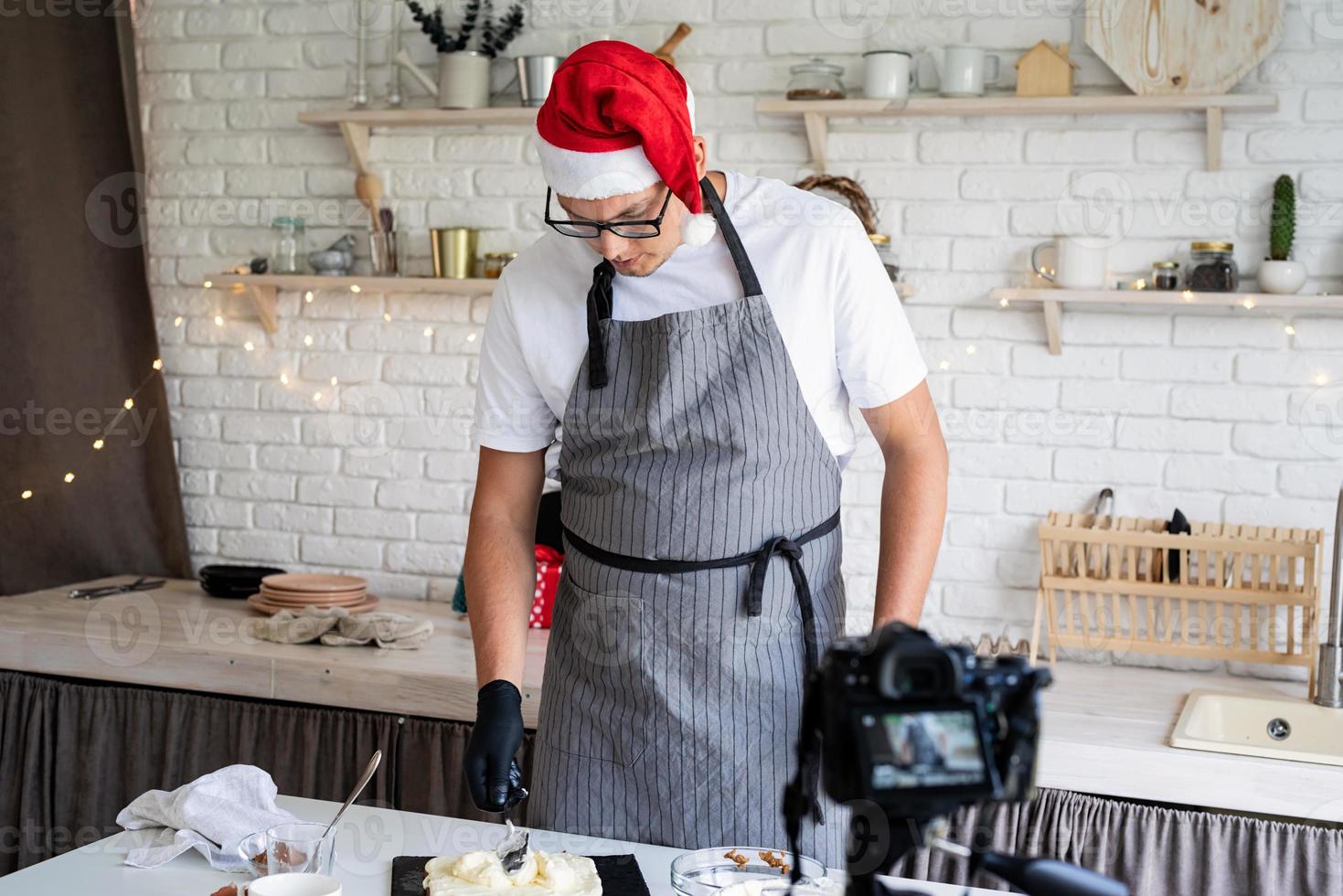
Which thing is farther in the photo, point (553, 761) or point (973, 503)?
point (973, 503)

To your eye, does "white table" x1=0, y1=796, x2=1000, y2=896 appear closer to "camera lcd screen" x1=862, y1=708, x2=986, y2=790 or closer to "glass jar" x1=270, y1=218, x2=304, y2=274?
"camera lcd screen" x1=862, y1=708, x2=986, y2=790

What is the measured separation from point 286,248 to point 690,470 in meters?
1.95

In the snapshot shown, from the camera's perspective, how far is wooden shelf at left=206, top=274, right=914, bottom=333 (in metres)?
3.08

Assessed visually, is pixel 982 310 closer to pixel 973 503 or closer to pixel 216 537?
pixel 973 503

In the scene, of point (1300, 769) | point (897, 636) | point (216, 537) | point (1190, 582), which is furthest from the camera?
point (216, 537)

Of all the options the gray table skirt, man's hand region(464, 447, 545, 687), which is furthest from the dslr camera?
the gray table skirt

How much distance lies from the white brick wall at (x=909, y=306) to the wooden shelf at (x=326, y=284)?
43mm

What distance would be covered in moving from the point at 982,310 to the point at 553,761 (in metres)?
1.58

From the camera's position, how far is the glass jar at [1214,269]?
2.65m

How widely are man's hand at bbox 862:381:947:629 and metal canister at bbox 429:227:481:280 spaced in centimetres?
159


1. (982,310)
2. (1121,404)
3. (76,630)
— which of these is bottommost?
(76,630)

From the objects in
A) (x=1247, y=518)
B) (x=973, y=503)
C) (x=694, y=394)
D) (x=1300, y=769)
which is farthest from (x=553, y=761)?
(x=1247, y=518)

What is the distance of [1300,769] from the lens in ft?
7.09

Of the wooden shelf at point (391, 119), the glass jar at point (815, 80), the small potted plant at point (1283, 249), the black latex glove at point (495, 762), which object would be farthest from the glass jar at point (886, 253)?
the black latex glove at point (495, 762)
